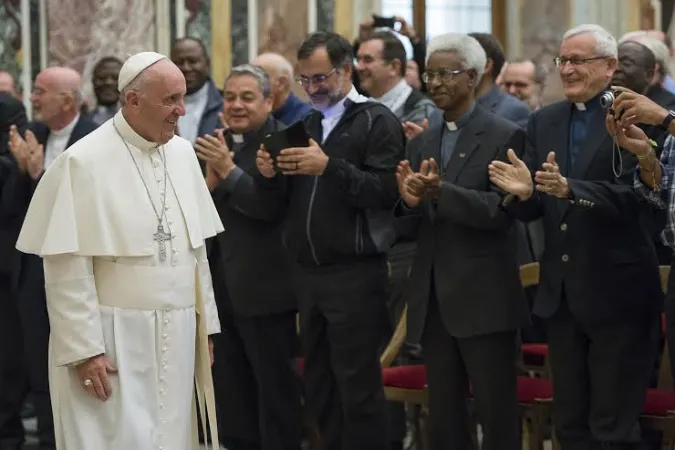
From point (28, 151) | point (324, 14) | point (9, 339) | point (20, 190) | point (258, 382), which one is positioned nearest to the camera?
point (258, 382)

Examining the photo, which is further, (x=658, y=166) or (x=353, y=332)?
(x=353, y=332)

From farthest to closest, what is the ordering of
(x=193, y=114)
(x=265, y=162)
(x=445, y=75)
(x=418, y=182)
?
1. (x=193, y=114)
2. (x=265, y=162)
3. (x=445, y=75)
4. (x=418, y=182)

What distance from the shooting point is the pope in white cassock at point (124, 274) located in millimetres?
4797

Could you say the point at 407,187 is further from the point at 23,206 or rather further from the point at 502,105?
the point at 23,206

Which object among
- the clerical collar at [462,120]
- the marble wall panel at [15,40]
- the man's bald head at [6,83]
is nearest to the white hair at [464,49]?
the clerical collar at [462,120]

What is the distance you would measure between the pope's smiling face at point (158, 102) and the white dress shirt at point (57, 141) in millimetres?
2361

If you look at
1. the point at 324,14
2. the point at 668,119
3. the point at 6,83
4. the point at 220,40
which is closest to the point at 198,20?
the point at 220,40

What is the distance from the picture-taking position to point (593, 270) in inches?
Result: 219

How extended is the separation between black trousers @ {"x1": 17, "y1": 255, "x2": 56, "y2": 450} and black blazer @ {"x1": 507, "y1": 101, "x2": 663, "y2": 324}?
275 centimetres

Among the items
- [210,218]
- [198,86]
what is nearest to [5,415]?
[198,86]

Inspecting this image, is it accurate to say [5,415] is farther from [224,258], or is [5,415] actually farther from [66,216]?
[66,216]

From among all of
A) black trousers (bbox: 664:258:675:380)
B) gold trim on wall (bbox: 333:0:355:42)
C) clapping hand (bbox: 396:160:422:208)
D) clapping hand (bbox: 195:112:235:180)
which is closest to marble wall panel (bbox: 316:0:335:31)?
gold trim on wall (bbox: 333:0:355:42)

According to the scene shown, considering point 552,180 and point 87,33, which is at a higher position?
Answer: point 87,33

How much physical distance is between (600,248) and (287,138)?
1.38 m
